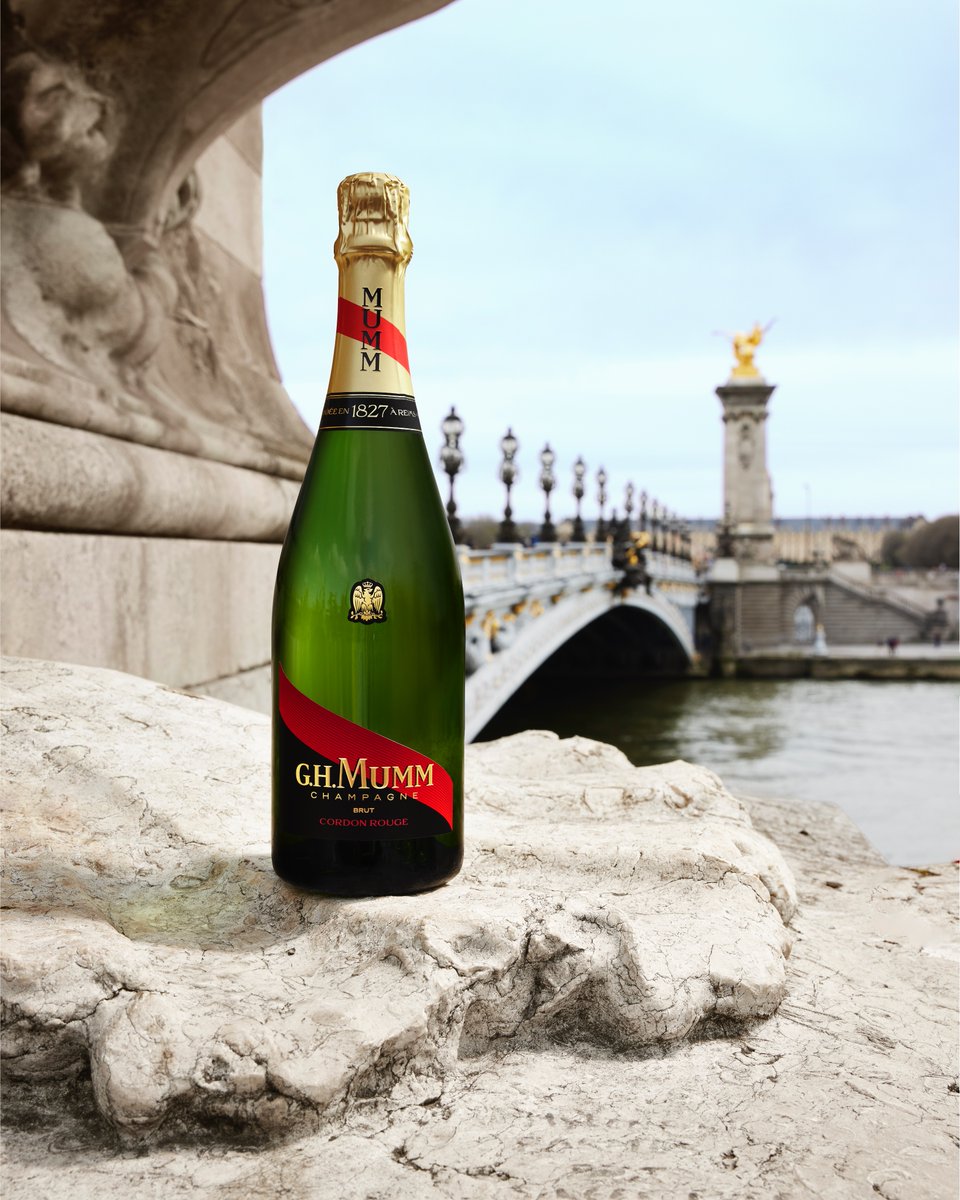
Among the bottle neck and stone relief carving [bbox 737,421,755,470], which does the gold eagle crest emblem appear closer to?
the bottle neck

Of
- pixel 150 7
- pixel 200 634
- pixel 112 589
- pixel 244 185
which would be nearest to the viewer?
pixel 112 589

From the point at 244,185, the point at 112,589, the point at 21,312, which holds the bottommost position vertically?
the point at 112,589

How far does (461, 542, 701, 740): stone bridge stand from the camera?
46.0ft

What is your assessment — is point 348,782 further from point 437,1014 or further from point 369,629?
point 437,1014

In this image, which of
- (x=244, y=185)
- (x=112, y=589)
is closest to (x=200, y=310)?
(x=244, y=185)

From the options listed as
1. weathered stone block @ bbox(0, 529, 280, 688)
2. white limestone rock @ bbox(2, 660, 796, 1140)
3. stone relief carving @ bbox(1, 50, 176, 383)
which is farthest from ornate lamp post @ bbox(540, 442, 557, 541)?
white limestone rock @ bbox(2, 660, 796, 1140)

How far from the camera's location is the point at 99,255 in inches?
143

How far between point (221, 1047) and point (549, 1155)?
1.09 ft

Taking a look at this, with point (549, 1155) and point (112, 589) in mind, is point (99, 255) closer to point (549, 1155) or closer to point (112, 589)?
point (112, 589)

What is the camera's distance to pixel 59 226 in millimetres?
3543

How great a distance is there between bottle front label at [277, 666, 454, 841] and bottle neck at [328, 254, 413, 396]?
0.41m

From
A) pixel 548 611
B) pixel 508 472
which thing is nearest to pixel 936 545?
pixel 548 611

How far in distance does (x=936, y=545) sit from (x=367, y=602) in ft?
250

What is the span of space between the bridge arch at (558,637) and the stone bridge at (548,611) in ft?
0.06
